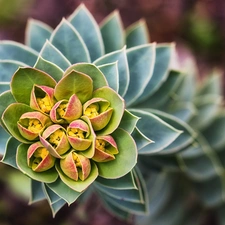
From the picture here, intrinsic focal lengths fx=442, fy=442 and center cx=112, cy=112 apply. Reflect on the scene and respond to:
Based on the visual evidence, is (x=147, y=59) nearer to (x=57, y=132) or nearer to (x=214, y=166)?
(x=57, y=132)

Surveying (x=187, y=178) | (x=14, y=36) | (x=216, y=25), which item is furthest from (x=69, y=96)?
(x=216, y=25)

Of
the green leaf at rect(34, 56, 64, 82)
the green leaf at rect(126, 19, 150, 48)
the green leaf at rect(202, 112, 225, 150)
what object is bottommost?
the green leaf at rect(202, 112, 225, 150)

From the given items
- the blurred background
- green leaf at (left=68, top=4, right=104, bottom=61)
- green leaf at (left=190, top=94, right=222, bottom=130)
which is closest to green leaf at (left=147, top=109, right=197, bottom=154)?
green leaf at (left=68, top=4, right=104, bottom=61)

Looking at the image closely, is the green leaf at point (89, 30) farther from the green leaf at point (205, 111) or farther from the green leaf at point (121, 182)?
the green leaf at point (205, 111)

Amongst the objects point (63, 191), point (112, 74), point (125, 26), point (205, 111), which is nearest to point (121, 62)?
point (112, 74)

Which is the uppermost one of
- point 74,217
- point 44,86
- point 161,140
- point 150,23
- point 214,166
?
point 44,86

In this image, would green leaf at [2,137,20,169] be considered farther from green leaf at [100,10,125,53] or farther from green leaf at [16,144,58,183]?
green leaf at [100,10,125,53]

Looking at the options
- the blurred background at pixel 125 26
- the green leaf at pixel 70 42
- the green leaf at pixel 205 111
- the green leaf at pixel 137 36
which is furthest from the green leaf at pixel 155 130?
the blurred background at pixel 125 26
